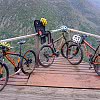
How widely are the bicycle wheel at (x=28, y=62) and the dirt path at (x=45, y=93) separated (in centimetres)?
88

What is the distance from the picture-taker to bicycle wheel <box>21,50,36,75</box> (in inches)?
291

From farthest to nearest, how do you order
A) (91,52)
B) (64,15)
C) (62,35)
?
(64,15) → (62,35) → (91,52)

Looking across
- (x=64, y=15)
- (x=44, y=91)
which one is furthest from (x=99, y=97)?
(x=64, y=15)

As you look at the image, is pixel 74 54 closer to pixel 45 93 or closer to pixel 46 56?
pixel 46 56

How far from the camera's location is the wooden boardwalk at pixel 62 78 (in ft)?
22.7

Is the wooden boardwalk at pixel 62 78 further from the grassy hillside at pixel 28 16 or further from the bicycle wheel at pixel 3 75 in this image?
the grassy hillside at pixel 28 16

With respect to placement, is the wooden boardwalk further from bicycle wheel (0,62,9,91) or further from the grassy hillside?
the grassy hillside

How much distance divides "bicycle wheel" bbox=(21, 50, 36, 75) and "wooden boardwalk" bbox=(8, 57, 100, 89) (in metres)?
0.15

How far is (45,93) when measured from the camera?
6.26 metres

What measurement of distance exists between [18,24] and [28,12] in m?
5.50

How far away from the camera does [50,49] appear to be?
8.91m

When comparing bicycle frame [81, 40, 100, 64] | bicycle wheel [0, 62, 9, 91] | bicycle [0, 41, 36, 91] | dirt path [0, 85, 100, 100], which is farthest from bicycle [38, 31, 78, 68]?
bicycle wheel [0, 62, 9, 91]

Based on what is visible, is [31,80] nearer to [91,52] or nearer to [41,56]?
[41,56]

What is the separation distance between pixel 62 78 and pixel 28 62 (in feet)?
3.11
